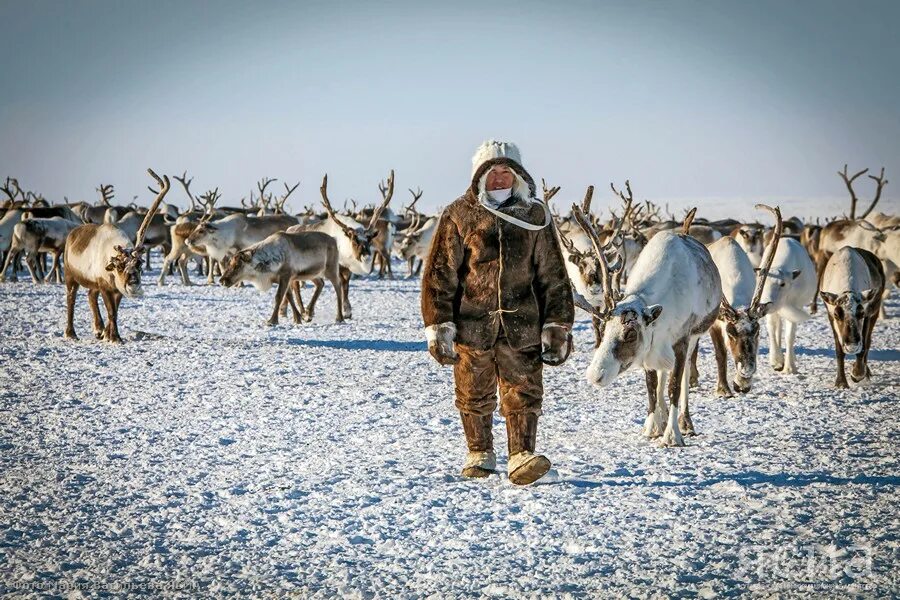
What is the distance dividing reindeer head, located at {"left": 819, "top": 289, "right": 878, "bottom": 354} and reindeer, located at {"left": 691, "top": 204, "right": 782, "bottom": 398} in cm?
79

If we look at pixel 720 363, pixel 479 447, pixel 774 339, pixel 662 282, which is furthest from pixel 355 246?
pixel 479 447

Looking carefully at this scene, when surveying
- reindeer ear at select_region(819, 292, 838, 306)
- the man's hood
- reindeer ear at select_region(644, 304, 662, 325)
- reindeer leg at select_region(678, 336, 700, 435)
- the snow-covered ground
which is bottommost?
the snow-covered ground

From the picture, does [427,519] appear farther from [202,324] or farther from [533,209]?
[202,324]

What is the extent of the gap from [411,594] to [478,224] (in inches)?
78.5

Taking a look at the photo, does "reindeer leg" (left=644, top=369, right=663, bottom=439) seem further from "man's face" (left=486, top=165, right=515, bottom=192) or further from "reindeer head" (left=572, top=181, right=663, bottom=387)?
"man's face" (left=486, top=165, right=515, bottom=192)

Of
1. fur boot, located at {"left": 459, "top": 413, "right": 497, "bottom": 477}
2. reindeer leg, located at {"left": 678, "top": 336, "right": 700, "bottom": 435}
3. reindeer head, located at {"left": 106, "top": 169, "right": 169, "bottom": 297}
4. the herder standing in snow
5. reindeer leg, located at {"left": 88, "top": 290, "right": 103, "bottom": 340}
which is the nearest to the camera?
the herder standing in snow

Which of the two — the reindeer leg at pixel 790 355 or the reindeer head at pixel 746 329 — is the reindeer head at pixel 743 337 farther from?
the reindeer leg at pixel 790 355

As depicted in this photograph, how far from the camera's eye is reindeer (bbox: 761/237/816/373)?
8.05 m

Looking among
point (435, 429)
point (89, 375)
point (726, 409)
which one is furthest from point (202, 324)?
point (726, 409)

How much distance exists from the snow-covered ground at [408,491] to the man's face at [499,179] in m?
1.59

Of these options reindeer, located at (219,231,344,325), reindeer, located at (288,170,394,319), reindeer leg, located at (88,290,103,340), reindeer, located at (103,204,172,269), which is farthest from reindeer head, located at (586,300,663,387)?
reindeer, located at (103,204,172,269)

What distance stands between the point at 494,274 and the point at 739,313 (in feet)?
10.1

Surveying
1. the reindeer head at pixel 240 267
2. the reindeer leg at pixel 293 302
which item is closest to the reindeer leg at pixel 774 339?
the reindeer leg at pixel 293 302

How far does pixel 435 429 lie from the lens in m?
5.83
